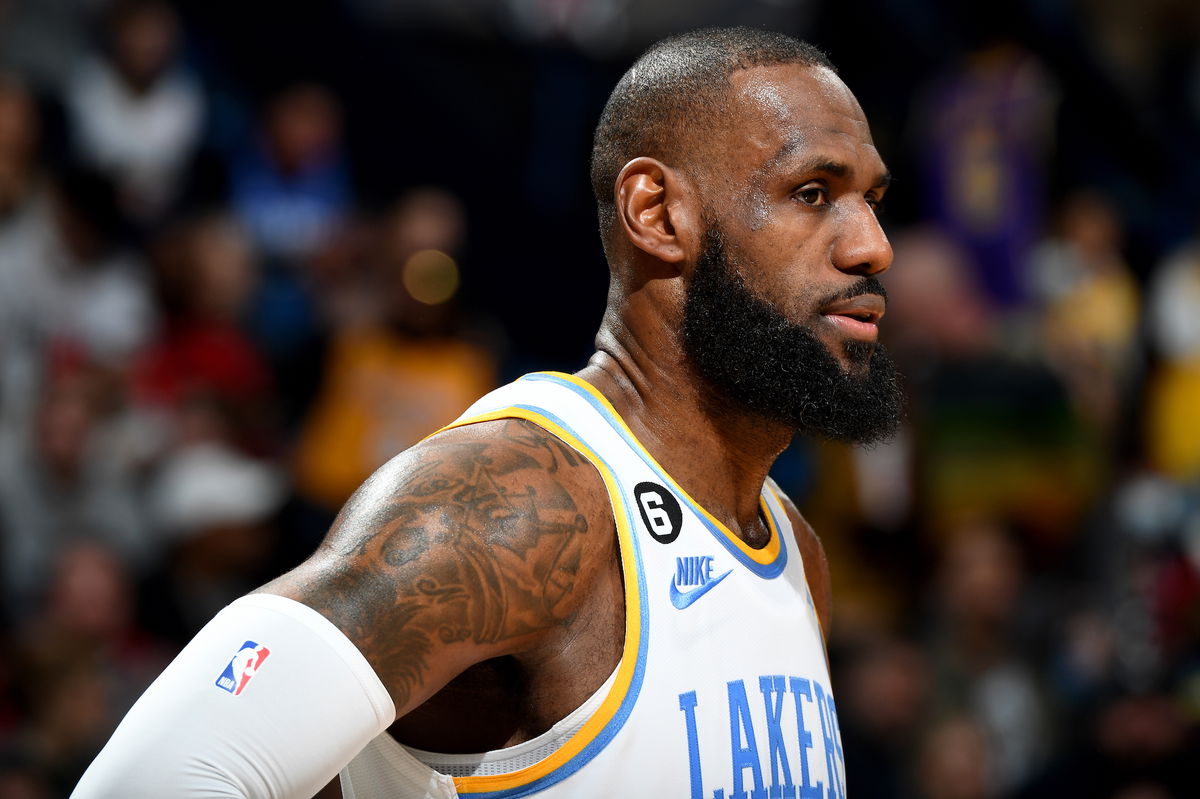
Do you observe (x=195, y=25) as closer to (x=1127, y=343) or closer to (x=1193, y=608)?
(x=1127, y=343)

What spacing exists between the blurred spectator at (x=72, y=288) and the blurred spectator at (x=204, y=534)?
61 cm

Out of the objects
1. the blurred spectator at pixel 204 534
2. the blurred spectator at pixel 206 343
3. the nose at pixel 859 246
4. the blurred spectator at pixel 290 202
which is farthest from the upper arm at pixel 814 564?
the blurred spectator at pixel 290 202

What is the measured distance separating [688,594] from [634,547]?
6.1 inches

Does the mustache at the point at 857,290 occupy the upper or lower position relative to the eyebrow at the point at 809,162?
lower

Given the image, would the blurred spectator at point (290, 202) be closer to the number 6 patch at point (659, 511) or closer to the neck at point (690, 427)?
the neck at point (690, 427)

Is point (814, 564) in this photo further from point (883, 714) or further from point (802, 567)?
point (883, 714)

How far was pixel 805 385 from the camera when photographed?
2.90 metres

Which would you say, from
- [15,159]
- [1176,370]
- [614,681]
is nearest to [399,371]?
[15,159]

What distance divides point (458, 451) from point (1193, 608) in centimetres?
484

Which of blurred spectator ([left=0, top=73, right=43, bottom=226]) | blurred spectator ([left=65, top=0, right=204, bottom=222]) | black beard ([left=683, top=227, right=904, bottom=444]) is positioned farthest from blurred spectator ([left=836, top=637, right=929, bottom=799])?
blurred spectator ([left=0, top=73, right=43, bottom=226])

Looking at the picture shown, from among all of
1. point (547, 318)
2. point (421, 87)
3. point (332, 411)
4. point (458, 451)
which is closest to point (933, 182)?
point (547, 318)

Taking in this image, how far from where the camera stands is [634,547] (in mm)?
2609

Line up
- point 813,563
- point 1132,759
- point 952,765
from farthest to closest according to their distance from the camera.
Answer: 1. point 952,765
2. point 1132,759
3. point 813,563

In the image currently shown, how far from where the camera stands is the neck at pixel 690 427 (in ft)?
9.62
